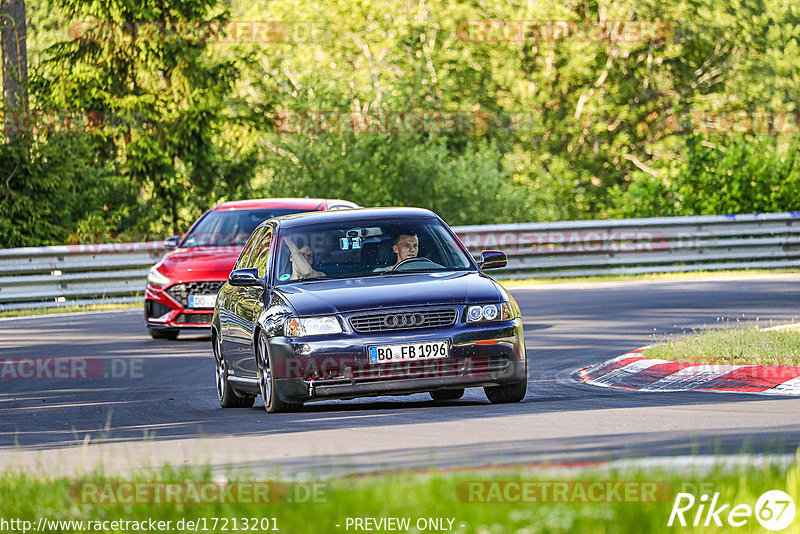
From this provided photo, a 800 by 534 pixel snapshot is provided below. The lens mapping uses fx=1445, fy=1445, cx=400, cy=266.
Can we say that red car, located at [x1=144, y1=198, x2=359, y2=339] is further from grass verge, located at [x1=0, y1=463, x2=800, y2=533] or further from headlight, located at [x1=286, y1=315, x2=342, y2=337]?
grass verge, located at [x1=0, y1=463, x2=800, y2=533]

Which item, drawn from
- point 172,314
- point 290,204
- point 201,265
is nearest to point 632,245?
point 290,204

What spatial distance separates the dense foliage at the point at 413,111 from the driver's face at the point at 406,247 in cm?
1896

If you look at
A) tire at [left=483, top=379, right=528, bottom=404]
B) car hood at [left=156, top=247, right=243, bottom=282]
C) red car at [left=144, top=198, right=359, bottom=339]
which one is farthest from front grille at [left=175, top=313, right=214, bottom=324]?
tire at [left=483, top=379, right=528, bottom=404]

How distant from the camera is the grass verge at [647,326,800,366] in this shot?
11.8 m

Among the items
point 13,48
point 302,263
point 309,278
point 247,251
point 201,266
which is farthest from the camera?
point 13,48

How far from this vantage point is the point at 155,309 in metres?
17.4

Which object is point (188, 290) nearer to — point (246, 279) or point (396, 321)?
point (246, 279)

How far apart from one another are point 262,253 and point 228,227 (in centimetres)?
650

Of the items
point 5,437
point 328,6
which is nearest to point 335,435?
point 5,437

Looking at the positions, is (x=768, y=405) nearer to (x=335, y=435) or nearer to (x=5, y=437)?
(x=335, y=435)

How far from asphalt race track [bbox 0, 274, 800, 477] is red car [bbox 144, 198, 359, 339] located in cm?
48

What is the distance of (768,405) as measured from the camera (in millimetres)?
9766

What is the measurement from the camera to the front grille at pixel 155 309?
17328 millimetres

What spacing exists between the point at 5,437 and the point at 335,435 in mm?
2625
